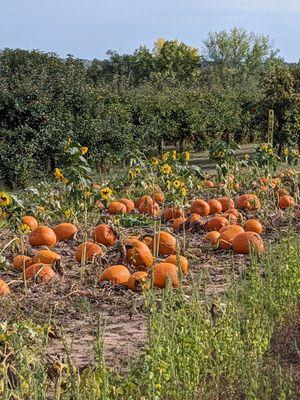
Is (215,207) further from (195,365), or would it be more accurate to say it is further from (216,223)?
(195,365)

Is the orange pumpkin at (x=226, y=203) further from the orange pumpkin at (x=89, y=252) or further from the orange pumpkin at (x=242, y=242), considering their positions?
the orange pumpkin at (x=89, y=252)

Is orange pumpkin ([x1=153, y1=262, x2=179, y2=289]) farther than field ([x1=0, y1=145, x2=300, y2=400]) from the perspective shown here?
Yes

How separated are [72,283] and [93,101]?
11.4 meters

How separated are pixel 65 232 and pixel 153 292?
8.12 ft

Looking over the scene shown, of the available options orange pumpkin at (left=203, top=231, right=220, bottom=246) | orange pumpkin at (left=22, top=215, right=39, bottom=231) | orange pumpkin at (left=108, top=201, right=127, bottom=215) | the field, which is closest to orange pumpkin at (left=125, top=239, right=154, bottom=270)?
the field

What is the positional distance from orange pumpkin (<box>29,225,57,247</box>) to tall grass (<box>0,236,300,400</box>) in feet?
7.27

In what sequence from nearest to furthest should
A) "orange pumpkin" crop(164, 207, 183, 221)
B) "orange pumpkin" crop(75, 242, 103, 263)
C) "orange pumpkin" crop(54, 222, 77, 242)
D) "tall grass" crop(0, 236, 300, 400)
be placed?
1. "tall grass" crop(0, 236, 300, 400)
2. "orange pumpkin" crop(75, 242, 103, 263)
3. "orange pumpkin" crop(54, 222, 77, 242)
4. "orange pumpkin" crop(164, 207, 183, 221)

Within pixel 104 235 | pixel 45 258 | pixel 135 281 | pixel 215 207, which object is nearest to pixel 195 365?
pixel 135 281

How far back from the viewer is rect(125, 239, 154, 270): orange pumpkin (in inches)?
192

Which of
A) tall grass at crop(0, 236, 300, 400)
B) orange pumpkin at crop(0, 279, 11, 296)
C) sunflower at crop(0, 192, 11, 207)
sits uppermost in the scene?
sunflower at crop(0, 192, 11, 207)

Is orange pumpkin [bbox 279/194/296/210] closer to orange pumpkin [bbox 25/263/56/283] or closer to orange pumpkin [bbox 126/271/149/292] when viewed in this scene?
orange pumpkin [bbox 126/271/149/292]

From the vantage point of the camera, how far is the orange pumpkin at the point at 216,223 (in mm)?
6266

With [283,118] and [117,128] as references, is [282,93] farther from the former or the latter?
[117,128]

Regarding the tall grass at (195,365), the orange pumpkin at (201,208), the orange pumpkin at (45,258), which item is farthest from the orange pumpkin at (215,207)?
the tall grass at (195,365)
